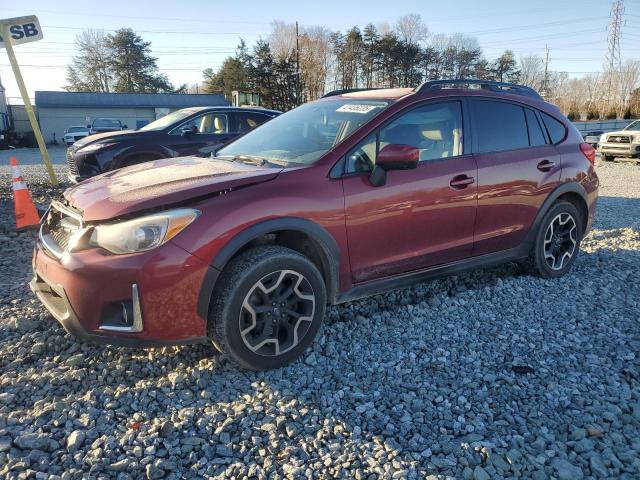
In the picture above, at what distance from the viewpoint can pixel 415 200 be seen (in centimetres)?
353

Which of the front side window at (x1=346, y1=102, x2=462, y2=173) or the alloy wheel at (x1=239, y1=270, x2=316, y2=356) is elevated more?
the front side window at (x1=346, y1=102, x2=462, y2=173)

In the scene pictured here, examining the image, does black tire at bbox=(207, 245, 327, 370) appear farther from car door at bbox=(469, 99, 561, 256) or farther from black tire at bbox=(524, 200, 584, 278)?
black tire at bbox=(524, 200, 584, 278)

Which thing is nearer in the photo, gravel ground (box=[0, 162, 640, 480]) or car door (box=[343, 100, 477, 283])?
gravel ground (box=[0, 162, 640, 480])

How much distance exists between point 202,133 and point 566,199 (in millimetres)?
5956

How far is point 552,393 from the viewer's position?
111 inches

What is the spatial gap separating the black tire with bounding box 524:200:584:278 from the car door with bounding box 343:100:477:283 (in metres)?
0.96

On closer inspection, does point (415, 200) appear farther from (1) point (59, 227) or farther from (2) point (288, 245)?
(1) point (59, 227)

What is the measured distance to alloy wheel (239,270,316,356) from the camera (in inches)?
115

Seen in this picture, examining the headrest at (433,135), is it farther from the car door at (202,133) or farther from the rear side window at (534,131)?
the car door at (202,133)

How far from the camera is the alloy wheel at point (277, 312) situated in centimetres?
293

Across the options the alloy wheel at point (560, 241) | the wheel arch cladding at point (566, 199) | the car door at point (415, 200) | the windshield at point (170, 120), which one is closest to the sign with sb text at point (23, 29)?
the windshield at point (170, 120)

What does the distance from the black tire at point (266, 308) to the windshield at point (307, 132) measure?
779 millimetres

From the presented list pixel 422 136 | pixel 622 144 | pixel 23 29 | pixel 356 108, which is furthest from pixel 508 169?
pixel 622 144

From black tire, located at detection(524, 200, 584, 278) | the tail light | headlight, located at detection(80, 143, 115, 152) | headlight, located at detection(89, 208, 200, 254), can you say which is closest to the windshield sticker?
headlight, located at detection(89, 208, 200, 254)
